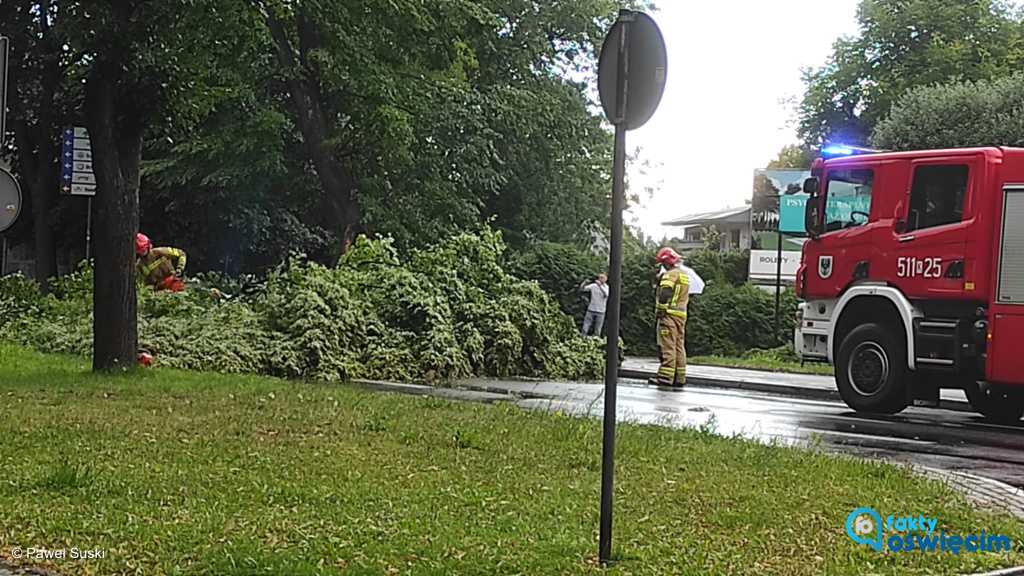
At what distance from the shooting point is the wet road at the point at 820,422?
11078 millimetres

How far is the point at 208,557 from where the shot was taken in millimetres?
5531

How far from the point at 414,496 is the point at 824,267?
9690 millimetres

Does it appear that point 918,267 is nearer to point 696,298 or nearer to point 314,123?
point 696,298

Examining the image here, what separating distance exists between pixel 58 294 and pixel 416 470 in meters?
15.5

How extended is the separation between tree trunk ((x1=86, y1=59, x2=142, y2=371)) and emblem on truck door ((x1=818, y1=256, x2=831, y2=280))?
8262 millimetres

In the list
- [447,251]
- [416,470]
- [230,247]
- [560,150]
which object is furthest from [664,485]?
[230,247]

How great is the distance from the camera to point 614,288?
5992 mm

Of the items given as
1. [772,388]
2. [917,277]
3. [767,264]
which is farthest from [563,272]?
[917,277]

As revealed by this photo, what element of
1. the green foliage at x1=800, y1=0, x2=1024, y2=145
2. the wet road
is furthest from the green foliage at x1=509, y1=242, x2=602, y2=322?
the green foliage at x1=800, y1=0, x2=1024, y2=145

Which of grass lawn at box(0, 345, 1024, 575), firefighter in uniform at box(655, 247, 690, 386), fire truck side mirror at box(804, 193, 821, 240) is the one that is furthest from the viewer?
firefighter in uniform at box(655, 247, 690, 386)

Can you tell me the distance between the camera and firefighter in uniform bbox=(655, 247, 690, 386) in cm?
1838

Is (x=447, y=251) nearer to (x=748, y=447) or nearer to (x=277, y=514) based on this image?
(x=748, y=447)

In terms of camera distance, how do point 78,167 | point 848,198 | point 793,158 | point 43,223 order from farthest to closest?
1. point 793,158
2. point 43,223
3. point 78,167
4. point 848,198

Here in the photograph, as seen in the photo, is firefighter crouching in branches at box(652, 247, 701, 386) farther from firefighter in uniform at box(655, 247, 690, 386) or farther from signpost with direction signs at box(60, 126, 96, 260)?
signpost with direction signs at box(60, 126, 96, 260)
